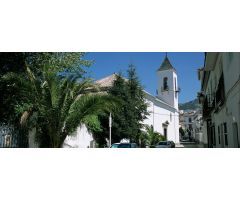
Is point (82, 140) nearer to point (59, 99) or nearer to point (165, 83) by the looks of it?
point (59, 99)

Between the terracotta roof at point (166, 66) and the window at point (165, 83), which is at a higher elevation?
the terracotta roof at point (166, 66)

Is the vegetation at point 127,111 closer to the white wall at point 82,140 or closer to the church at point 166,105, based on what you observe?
the white wall at point 82,140

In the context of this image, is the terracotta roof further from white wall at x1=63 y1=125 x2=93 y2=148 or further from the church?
white wall at x1=63 y1=125 x2=93 y2=148

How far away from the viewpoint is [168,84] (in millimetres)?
51031

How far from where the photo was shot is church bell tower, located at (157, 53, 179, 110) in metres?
50.0

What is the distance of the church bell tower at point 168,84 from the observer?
50.0 m

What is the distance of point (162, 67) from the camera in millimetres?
50750

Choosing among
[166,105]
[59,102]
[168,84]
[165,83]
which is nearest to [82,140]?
[59,102]

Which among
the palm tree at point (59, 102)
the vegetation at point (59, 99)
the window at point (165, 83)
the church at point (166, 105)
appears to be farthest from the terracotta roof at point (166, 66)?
the palm tree at point (59, 102)

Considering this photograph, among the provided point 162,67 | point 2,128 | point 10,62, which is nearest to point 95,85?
point 10,62

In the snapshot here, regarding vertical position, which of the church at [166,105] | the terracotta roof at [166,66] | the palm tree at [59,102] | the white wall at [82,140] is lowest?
the white wall at [82,140]
